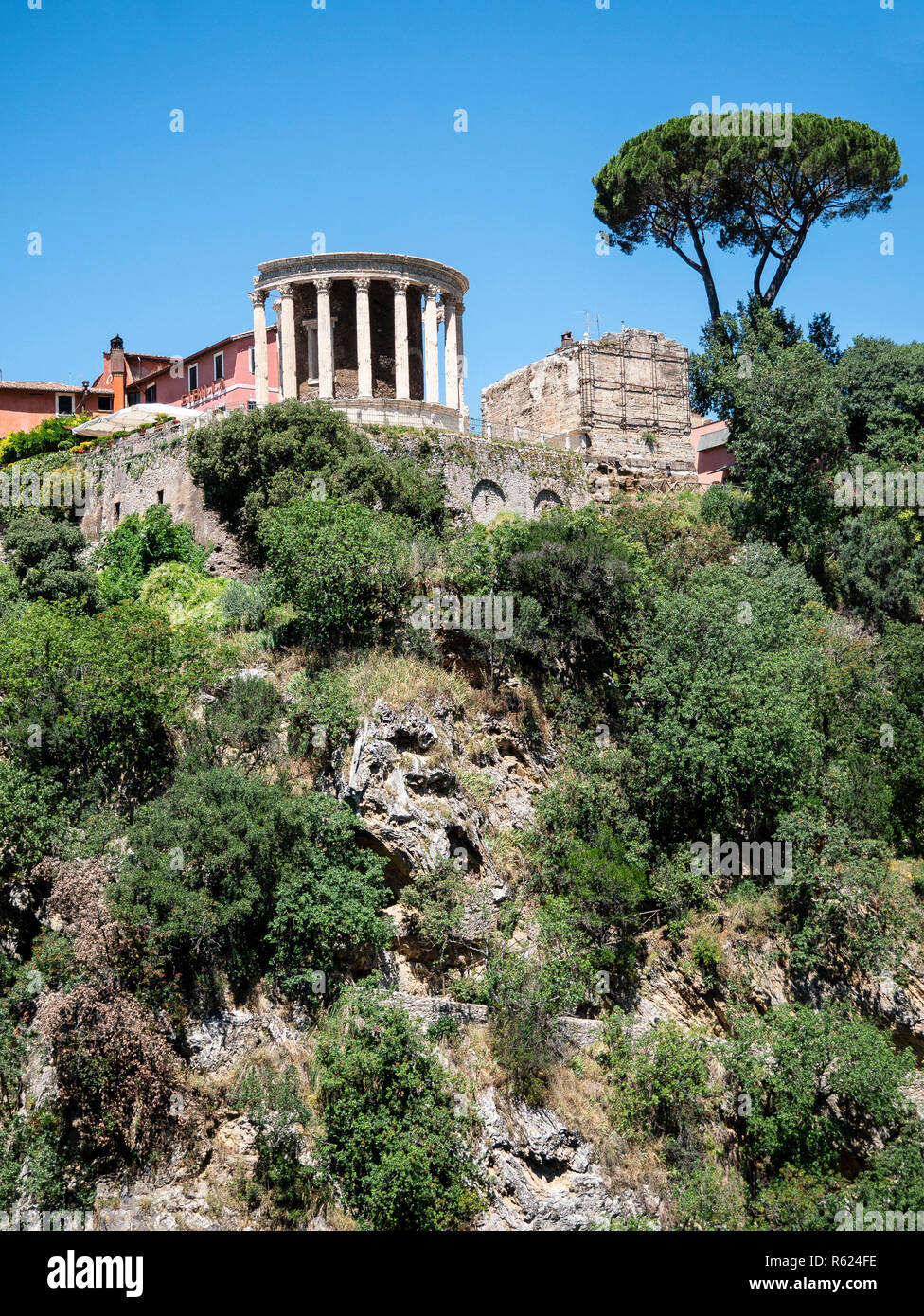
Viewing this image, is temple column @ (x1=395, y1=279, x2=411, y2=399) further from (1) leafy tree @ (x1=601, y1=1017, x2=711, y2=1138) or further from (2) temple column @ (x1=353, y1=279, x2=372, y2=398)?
(1) leafy tree @ (x1=601, y1=1017, x2=711, y2=1138)

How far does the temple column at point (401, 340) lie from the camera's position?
36875 millimetres

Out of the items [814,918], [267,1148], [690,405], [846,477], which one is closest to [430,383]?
[690,405]

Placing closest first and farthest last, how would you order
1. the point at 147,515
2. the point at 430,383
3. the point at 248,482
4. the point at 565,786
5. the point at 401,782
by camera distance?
the point at 401,782 → the point at 565,786 → the point at 248,482 → the point at 147,515 → the point at 430,383

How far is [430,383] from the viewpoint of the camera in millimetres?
Result: 38156

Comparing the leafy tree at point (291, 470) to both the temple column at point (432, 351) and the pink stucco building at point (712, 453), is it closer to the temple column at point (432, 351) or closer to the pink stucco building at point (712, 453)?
the temple column at point (432, 351)

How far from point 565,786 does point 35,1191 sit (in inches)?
428

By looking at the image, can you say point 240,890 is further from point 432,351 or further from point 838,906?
point 432,351

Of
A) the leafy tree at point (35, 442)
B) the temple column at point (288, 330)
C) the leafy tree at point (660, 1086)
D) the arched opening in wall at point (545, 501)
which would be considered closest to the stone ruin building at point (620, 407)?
the arched opening in wall at point (545, 501)

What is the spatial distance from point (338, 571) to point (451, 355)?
16.1 metres

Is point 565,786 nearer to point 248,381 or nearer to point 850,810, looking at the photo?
point 850,810

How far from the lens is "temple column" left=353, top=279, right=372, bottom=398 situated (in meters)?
36.8

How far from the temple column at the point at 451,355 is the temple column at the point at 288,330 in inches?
179

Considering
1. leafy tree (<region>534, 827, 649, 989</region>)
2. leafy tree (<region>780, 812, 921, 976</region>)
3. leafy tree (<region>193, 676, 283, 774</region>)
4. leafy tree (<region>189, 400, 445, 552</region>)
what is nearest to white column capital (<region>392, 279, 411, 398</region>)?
leafy tree (<region>189, 400, 445, 552</region>)

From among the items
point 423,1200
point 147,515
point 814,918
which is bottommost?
point 423,1200
